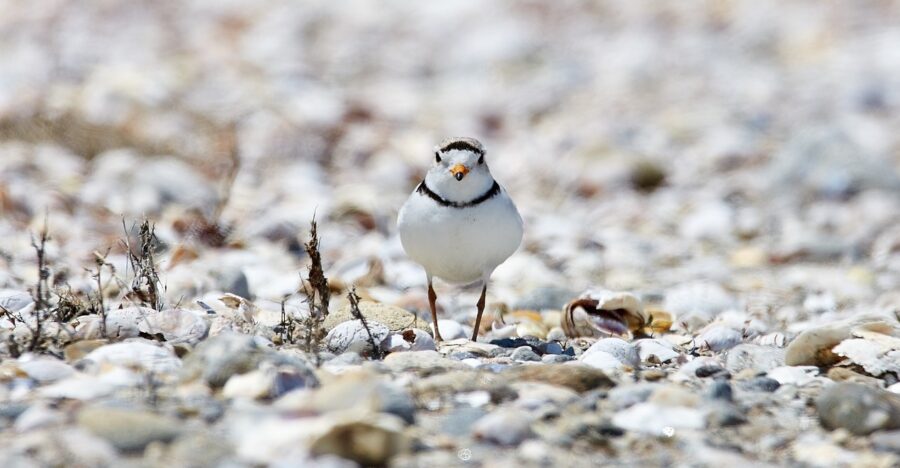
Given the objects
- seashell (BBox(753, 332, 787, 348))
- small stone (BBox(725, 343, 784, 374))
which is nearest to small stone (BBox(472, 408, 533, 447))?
small stone (BBox(725, 343, 784, 374))

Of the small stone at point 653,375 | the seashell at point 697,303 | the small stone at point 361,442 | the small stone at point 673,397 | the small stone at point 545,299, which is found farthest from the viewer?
the small stone at point 545,299

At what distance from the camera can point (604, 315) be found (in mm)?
4941

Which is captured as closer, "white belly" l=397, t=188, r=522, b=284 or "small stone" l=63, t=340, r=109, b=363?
"small stone" l=63, t=340, r=109, b=363

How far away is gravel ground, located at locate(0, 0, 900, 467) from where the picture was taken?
10.1ft

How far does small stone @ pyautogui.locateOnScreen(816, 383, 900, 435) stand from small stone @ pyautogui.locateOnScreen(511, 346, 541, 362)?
1060 millimetres

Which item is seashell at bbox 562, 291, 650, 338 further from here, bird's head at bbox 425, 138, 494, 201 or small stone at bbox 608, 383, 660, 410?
small stone at bbox 608, 383, 660, 410

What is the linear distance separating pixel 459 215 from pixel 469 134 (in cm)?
756

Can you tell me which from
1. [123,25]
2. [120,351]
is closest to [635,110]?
[123,25]

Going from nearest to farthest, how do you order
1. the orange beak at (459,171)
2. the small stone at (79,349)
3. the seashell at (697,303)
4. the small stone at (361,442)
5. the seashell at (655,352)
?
the small stone at (361,442), the small stone at (79,349), the seashell at (655,352), the orange beak at (459,171), the seashell at (697,303)

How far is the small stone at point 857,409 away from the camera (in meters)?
3.17

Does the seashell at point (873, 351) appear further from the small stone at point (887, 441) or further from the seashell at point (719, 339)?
the small stone at point (887, 441)

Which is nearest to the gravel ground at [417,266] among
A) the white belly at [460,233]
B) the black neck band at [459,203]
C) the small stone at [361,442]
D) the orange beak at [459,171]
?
the small stone at [361,442]

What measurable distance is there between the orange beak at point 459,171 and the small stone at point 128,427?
6.06 feet

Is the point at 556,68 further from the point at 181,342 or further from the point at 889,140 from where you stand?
the point at 181,342
